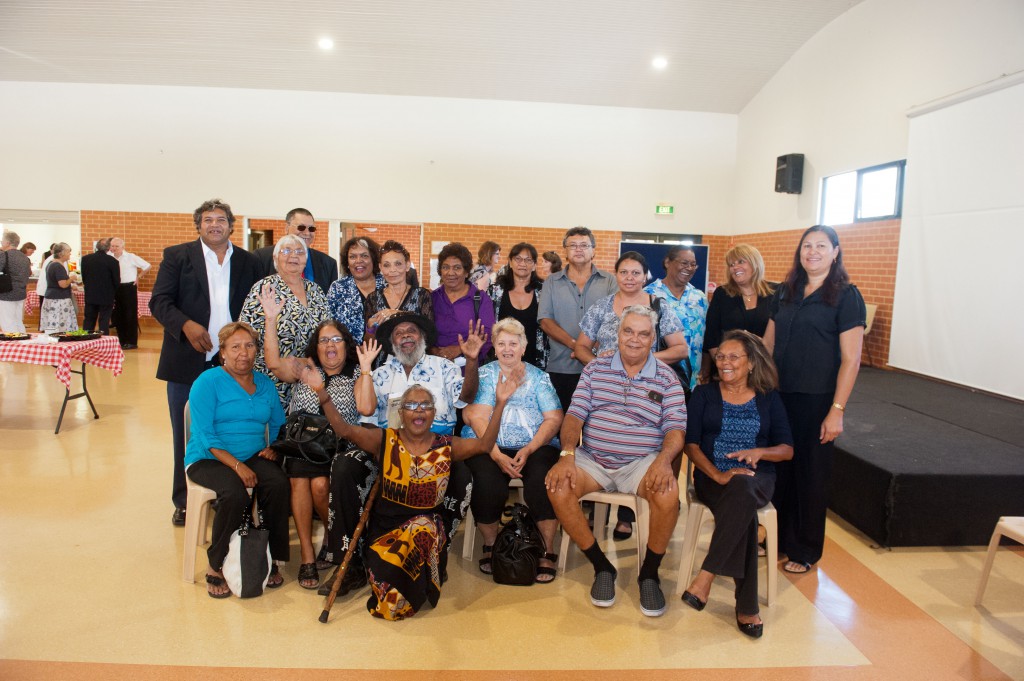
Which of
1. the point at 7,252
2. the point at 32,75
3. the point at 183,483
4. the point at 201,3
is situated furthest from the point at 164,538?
the point at 32,75

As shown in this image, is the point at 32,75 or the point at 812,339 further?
the point at 32,75

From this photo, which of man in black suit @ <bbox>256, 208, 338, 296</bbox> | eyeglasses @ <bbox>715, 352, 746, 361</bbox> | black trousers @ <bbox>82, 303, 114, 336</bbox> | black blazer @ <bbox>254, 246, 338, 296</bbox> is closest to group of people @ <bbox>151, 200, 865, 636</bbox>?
eyeglasses @ <bbox>715, 352, 746, 361</bbox>

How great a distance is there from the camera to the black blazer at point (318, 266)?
12.9 ft

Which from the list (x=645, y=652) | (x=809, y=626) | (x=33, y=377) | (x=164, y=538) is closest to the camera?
(x=645, y=652)

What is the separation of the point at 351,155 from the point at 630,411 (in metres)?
8.40

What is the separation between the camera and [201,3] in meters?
7.90

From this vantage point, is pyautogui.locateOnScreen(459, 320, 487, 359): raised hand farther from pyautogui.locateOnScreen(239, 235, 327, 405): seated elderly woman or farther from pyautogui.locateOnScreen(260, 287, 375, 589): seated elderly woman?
pyautogui.locateOnScreen(239, 235, 327, 405): seated elderly woman

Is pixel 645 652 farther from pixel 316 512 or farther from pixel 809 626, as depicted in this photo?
pixel 316 512

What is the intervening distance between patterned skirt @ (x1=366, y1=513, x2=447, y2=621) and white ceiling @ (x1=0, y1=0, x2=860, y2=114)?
7178 millimetres

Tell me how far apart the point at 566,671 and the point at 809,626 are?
3.61 ft

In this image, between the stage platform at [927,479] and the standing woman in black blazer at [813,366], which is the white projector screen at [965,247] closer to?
the stage platform at [927,479]

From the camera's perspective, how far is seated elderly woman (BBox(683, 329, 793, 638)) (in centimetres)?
276

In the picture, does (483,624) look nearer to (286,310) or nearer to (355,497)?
(355,497)

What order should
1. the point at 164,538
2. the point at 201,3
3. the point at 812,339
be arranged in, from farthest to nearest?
1. the point at 201,3
2. the point at 164,538
3. the point at 812,339
